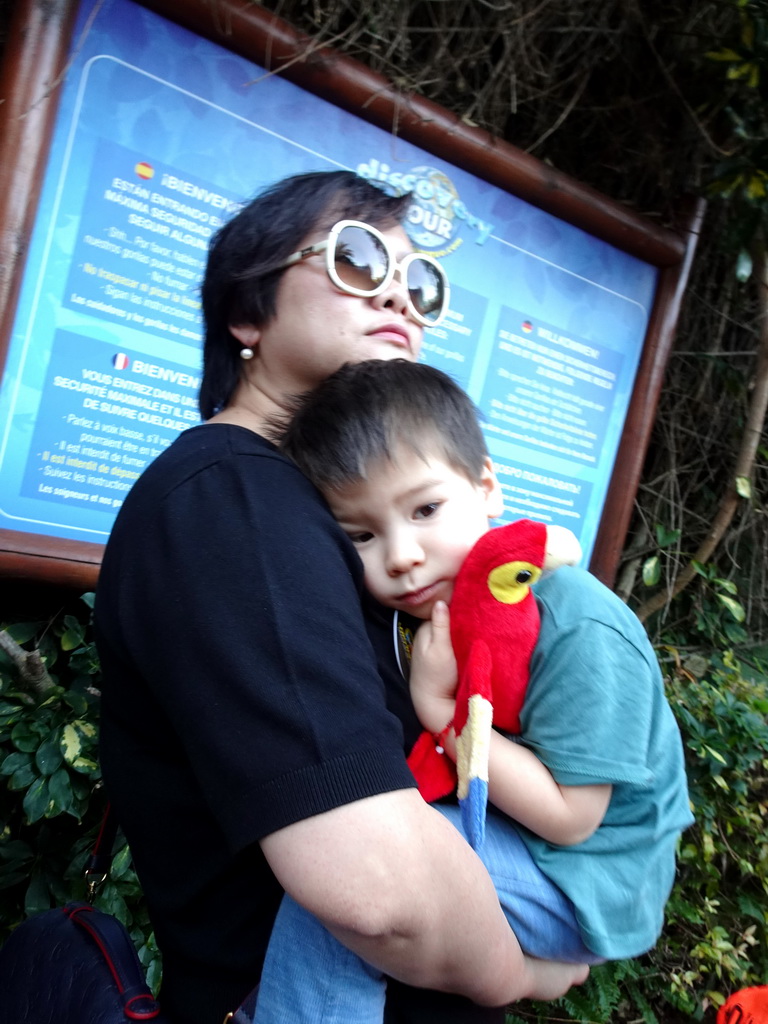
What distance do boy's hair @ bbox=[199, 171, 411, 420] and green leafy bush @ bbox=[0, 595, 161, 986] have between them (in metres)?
0.85

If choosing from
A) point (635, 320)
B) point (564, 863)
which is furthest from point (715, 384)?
point (564, 863)

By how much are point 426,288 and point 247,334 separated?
363mm

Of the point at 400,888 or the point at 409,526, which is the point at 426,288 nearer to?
the point at 409,526

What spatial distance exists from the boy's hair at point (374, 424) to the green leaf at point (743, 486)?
2031 millimetres

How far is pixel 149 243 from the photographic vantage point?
6.35ft

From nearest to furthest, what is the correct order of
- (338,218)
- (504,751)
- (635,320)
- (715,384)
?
(504,751) < (338,218) < (635,320) < (715,384)

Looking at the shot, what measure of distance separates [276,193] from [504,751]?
1.03m

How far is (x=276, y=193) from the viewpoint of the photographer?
1348 millimetres

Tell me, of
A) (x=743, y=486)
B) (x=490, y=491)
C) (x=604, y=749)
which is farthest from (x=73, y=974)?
(x=743, y=486)

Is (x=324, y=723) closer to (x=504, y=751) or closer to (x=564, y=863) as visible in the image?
(x=504, y=751)

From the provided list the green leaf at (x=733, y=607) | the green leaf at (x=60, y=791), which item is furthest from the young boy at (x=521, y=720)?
the green leaf at (x=733, y=607)

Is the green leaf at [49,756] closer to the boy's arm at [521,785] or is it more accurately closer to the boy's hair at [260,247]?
the boy's hair at [260,247]

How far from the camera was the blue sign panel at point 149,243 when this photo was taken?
5.90 feet

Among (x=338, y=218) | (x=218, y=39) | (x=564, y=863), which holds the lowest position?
(x=564, y=863)
